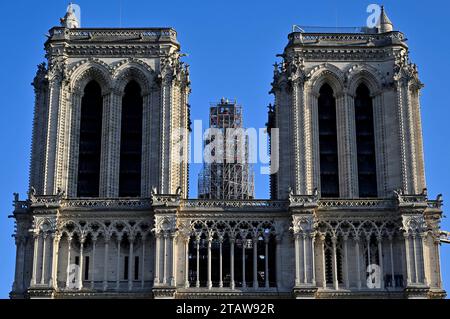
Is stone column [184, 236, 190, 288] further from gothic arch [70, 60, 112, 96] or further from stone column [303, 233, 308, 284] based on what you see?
gothic arch [70, 60, 112, 96]

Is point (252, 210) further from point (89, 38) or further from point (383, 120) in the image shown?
point (89, 38)

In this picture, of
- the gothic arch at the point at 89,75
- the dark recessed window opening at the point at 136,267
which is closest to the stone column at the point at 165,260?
the dark recessed window opening at the point at 136,267

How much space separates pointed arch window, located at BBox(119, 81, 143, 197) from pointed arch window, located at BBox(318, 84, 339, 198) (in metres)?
12.8

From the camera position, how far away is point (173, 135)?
73.1 meters

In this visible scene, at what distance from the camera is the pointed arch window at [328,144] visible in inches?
2916

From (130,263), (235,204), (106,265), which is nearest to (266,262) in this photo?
(235,204)

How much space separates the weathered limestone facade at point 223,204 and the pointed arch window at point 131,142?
68cm

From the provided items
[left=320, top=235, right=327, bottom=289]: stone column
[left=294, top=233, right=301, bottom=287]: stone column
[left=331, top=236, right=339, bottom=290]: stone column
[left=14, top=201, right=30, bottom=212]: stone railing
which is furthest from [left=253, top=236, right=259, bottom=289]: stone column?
[left=14, top=201, right=30, bottom=212]: stone railing

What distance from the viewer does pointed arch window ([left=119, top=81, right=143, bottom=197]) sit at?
7375 centimetres

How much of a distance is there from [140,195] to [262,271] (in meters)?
9.84
